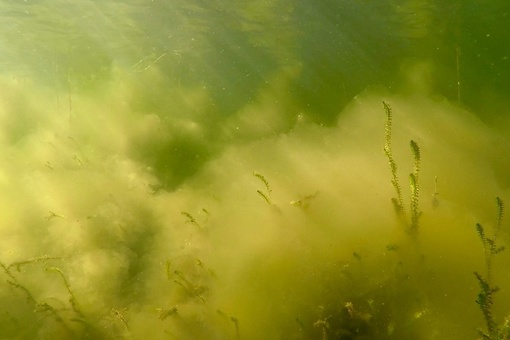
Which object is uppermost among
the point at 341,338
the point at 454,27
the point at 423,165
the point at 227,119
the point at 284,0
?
the point at 454,27

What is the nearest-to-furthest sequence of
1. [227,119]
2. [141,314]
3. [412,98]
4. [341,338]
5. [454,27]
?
[341,338] → [141,314] → [412,98] → [227,119] → [454,27]

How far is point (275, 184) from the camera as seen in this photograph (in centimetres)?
636

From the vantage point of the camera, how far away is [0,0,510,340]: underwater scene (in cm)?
440

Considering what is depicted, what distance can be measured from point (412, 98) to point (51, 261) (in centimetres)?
824

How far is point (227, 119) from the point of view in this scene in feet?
31.2

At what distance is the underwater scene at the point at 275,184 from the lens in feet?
14.4

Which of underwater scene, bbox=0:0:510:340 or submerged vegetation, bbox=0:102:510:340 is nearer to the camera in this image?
submerged vegetation, bbox=0:102:510:340

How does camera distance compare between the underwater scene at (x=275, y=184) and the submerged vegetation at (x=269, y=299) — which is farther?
the underwater scene at (x=275, y=184)

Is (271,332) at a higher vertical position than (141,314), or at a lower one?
higher

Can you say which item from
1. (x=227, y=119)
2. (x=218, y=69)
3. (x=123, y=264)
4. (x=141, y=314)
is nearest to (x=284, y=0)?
(x=227, y=119)

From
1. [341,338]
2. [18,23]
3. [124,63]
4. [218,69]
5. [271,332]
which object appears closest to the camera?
[341,338]

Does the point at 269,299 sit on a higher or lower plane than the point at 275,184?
lower

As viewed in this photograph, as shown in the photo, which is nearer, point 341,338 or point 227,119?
point 341,338

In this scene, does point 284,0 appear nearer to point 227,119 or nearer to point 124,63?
point 227,119
